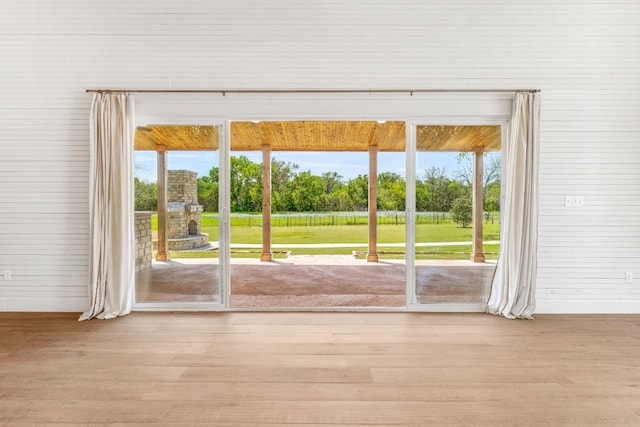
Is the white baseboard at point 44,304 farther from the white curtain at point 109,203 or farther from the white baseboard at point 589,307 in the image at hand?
the white baseboard at point 589,307

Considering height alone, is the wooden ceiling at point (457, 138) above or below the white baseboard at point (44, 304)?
above

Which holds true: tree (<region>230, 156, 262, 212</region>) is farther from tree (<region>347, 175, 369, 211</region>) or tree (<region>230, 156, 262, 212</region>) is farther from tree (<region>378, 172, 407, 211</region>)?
tree (<region>347, 175, 369, 211</region>)

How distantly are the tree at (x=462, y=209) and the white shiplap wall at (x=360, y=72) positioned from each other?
0.76m

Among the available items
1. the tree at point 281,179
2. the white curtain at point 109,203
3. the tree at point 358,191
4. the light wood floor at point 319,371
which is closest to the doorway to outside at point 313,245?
the white curtain at point 109,203

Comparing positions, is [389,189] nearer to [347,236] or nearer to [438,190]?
[347,236]

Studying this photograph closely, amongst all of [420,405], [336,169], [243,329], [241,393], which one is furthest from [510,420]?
[336,169]

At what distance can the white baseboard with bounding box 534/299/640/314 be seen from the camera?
4.41 m

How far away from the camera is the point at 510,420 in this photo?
2242mm

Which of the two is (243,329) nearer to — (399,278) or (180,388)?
(180,388)

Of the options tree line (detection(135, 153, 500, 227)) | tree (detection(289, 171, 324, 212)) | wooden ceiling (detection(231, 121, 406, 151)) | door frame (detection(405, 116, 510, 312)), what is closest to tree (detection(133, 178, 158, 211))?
tree line (detection(135, 153, 500, 227))

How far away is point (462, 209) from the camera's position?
4625 mm

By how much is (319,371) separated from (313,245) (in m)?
9.75

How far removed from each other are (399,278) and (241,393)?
461 centimetres

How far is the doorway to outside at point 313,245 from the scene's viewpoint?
456 cm
